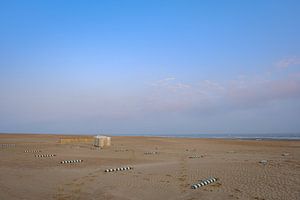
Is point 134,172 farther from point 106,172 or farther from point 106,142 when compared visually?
point 106,142

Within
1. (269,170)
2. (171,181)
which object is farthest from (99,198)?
(269,170)

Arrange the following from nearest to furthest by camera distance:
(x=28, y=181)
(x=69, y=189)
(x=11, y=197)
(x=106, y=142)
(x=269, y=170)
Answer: (x=11, y=197), (x=69, y=189), (x=28, y=181), (x=269, y=170), (x=106, y=142)

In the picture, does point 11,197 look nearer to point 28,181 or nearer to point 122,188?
point 28,181

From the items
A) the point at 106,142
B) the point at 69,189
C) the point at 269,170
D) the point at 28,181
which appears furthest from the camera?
the point at 106,142

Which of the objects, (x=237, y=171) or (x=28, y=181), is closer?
(x=28, y=181)

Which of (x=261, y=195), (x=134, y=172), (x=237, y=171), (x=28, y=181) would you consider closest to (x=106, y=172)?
(x=134, y=172)

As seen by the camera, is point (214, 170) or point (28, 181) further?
point (214, 170)

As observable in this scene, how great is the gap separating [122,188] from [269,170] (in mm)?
8273

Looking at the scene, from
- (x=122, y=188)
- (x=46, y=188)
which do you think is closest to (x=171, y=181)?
(x=122, y=188)

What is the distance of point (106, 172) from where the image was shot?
1606 cm

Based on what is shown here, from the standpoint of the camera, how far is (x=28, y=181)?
43.5 feet

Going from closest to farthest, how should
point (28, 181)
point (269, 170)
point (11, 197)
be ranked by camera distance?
1. point (11, 197)
2. point (28, 181)
3. point (269, 170)

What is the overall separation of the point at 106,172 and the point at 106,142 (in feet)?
72.9

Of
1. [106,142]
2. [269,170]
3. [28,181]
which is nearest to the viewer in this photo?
[28,181]
